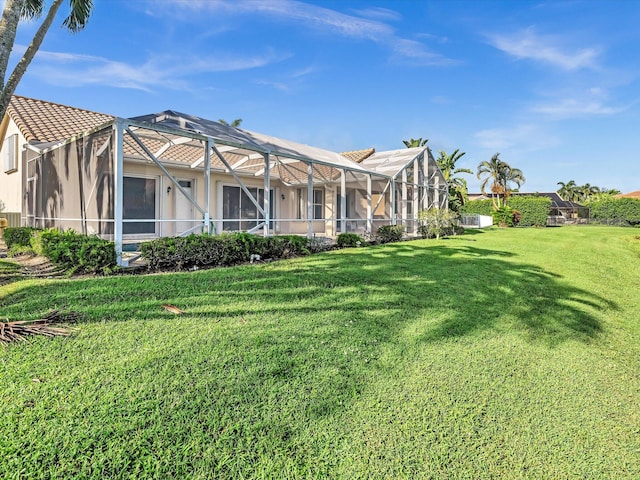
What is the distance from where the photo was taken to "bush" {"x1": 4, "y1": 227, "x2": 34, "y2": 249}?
10.2 m

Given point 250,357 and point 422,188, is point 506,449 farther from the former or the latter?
point 422,188

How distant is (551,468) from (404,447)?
1.00 meters

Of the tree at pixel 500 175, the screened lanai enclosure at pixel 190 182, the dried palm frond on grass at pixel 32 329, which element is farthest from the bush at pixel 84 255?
the tree at pixel 500 175

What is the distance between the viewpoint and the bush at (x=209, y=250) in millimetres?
7137

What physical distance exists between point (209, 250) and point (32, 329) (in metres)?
4.20

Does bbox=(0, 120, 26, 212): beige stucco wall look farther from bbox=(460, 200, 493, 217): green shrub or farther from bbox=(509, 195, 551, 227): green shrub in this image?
bbox=(460, 200, 493, 217): green shrub

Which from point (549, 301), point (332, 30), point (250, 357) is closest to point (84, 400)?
point (250, 357)

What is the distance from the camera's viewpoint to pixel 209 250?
7.69 meters

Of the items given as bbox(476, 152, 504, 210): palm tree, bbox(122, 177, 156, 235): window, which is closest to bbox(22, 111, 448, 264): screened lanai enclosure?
bbox(122, 177, 156, 235): window

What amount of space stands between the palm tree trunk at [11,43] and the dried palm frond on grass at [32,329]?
3961 mm

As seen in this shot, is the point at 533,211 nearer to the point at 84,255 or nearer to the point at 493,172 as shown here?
the point at 493,172

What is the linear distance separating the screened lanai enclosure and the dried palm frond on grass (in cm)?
345

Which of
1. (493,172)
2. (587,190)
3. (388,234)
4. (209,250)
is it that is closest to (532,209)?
(493,172)

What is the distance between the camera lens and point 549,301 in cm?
634
